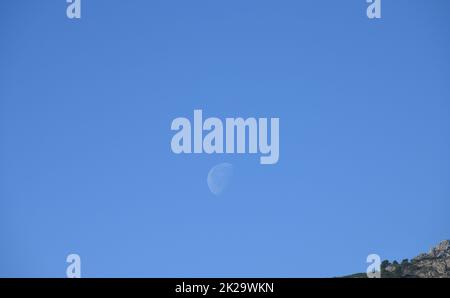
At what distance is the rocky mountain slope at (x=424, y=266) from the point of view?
22.7 metres

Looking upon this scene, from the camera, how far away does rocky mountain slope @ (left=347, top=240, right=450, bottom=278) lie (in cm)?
2272

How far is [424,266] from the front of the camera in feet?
77.5
